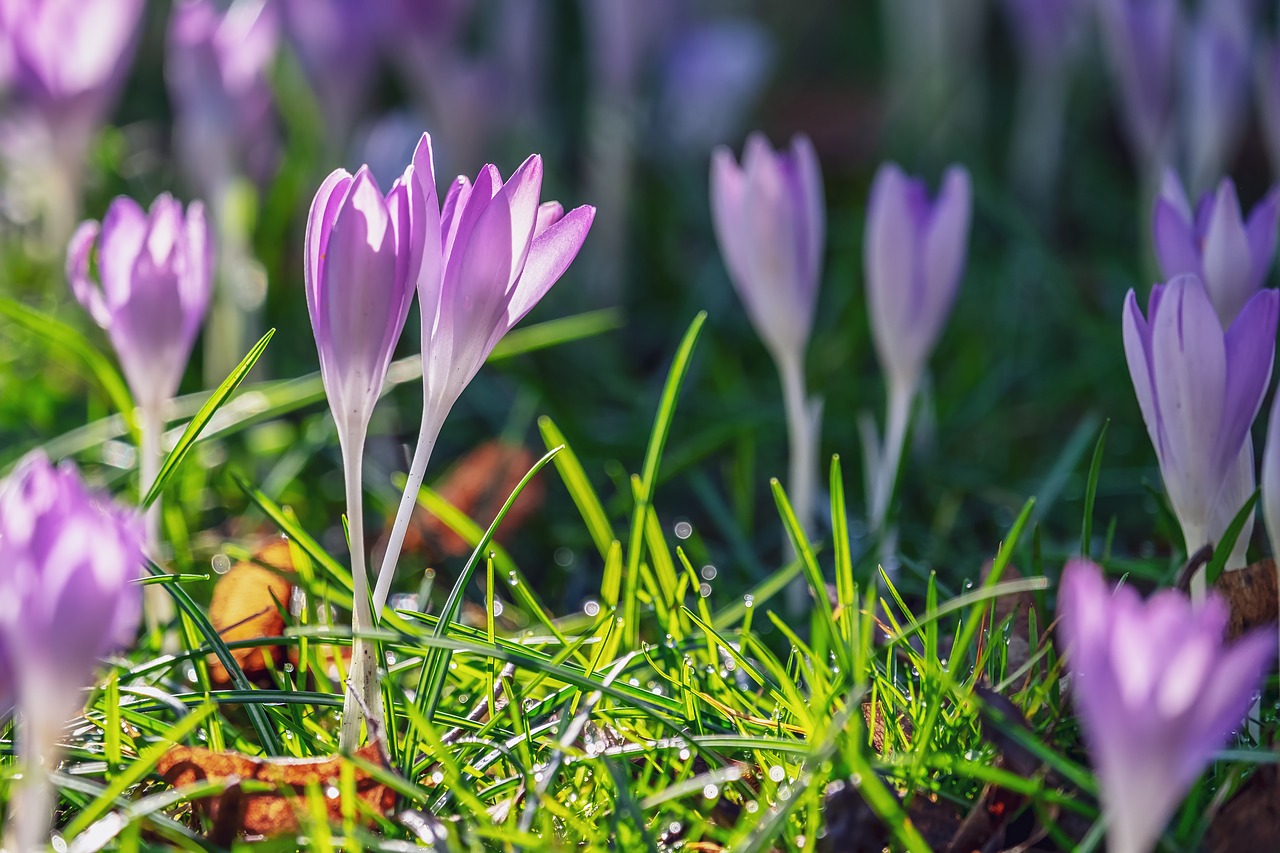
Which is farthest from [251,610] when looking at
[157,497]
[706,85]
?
[706,85]

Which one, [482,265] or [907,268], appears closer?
[482,265]

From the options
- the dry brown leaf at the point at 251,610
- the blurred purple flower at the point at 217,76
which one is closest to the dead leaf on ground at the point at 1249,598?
the dry brown leaf at the point at 251,610

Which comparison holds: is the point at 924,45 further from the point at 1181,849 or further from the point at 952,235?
the point at 1181,849

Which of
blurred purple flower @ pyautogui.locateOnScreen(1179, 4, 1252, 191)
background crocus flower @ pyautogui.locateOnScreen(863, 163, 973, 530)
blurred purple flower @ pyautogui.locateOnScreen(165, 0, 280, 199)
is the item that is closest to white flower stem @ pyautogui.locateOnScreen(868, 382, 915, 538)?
background crocus flower @ pyautogui.locateOnScreen(863, 163, 973, 530)

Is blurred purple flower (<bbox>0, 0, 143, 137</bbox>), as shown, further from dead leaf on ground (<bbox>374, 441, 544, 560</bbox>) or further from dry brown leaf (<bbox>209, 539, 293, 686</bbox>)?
dry brown leaf (<bbox>209, 539, 293, 686</bbox>)

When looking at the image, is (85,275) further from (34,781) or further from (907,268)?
(907,268)

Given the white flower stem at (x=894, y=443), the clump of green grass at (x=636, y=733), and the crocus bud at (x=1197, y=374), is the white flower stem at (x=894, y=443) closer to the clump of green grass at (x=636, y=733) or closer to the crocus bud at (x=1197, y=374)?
the clump of green grass at (x=636, y=733)

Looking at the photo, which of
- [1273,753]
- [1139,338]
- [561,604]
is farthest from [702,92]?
[1273,753]
